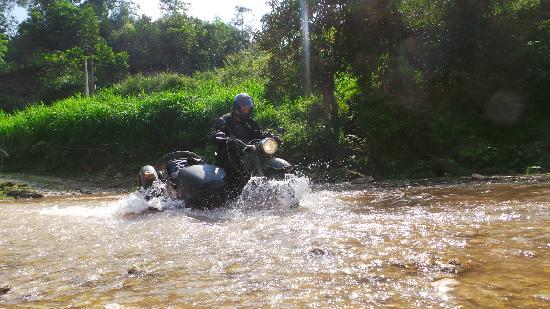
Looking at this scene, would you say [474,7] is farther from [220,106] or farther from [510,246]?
[510,246]

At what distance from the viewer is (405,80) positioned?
1131cm

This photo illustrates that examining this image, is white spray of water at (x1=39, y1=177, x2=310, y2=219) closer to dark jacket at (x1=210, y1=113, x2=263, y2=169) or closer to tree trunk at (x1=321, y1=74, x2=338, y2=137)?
dark jacket at (x1=210, y1=113, x2=263, y2=169)

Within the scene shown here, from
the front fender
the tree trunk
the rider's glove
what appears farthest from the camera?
the tree trunk

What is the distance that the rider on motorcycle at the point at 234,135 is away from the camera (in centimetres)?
625

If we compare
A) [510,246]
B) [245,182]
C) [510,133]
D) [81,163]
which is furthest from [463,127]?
[81,163]

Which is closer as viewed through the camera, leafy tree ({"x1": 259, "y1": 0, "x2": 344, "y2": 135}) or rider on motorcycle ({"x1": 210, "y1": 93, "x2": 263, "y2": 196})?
rider on motorcycle ({"x1": 210, "y1": 93, "x2": 263, "y2": 196})

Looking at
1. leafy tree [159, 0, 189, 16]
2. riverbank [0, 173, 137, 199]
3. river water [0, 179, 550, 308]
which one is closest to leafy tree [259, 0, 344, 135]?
riverbank [0, 173, 137, 199]

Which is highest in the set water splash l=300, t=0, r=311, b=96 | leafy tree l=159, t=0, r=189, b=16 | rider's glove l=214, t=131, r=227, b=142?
leafy tree l=159, t=0, r=189, b=16

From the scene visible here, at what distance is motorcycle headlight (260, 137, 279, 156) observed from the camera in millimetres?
5789

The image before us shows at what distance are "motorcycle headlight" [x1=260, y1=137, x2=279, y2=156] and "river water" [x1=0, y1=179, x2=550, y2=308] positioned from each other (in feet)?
2.40

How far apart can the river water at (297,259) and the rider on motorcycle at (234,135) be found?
0.61 m

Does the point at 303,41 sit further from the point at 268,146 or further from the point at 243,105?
the point at 268,146

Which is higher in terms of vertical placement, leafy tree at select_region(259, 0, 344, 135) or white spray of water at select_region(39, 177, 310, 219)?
leafy tree at select_region(259, 0, 344, 135)

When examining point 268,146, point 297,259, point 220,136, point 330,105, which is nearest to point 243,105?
point 220,136
